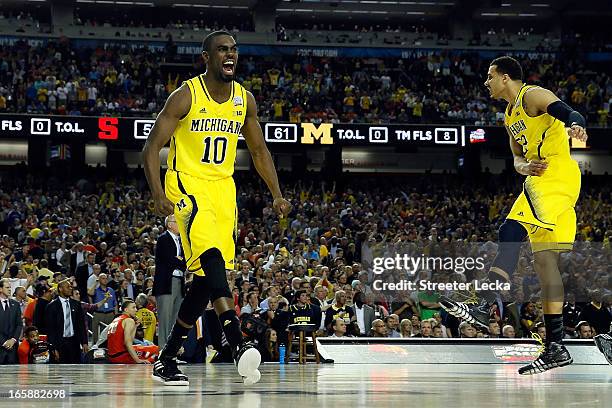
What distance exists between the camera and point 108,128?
30.3 meters

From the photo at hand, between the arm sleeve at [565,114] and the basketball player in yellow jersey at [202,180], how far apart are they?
2.21m

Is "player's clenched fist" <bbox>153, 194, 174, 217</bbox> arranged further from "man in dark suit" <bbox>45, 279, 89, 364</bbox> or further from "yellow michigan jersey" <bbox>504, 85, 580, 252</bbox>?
"man in dark suit" <bbox>45, 279, 89, 364</bbox>

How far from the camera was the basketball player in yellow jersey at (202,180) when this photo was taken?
Result: 5902 millimetres

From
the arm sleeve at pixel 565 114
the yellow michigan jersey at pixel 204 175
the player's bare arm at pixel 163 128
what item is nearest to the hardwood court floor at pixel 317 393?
the yellow michigan jersey at pixel 204 175

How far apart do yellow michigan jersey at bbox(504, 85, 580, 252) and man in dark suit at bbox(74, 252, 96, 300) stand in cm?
1134

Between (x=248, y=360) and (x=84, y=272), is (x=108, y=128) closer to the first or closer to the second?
(x=84, y=272)

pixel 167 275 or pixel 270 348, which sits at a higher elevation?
pixel 167 275

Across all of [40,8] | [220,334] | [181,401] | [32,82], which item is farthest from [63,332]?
[40,8]

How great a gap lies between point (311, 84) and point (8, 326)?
82.8ft

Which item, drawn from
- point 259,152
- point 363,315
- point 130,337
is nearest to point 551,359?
point 259,152

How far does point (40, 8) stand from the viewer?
41.4 m

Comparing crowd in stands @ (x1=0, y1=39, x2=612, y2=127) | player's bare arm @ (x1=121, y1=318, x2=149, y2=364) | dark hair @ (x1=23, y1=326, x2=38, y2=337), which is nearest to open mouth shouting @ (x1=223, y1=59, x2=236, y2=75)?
player's bare arm @ (x1=121, y1=318, x2=149, y2=364)

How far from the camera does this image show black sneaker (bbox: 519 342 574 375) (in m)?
6.77

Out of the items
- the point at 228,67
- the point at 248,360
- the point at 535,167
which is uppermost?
the point at 228,67
